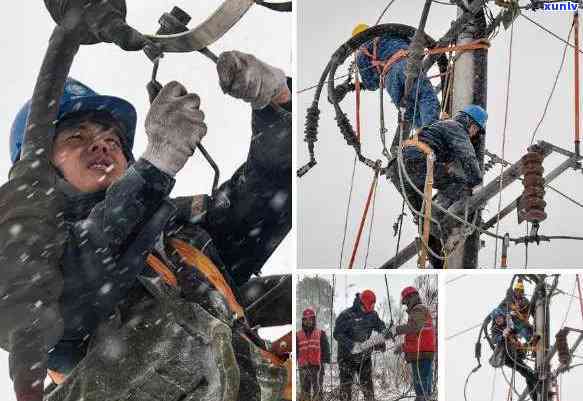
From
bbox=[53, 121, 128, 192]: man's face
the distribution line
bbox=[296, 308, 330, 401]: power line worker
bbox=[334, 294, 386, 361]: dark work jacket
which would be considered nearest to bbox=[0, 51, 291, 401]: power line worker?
bbox=[53, 121, 128, 192]: man's face

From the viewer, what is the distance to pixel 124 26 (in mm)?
1979

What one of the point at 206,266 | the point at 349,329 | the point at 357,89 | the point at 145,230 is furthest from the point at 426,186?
the point at 145,230

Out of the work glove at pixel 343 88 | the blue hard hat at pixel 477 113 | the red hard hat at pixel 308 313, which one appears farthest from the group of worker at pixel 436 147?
the red hard hat at pixel 308 313

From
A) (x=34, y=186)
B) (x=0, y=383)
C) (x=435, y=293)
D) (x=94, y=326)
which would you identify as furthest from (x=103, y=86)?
(x=435, y=293)

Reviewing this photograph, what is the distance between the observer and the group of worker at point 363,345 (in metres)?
2.09

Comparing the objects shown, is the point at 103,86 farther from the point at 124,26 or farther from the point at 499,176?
the point at 499,176

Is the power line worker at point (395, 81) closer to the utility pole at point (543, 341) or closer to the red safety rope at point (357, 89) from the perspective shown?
the red safety rope at point (357, 89)

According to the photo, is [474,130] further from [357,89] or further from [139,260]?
[139,260]

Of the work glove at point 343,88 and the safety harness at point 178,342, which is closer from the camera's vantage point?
the safety harness at point 178,342

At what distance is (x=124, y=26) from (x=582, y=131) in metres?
1.07

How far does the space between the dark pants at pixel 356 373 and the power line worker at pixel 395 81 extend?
1.93 feet

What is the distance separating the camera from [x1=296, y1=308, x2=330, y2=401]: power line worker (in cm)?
210

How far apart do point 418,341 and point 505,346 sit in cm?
21

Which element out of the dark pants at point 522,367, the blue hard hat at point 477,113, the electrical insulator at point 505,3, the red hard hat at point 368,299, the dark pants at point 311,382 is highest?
the electrical insulator at point 505,3
